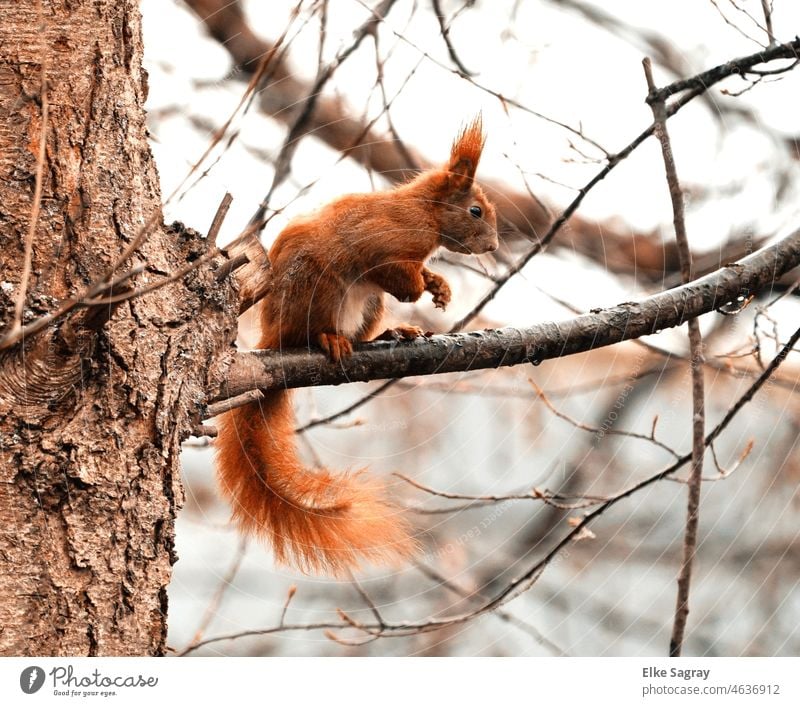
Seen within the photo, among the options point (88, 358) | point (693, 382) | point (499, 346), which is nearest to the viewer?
point (88, 358)

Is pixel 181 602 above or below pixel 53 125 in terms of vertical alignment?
below

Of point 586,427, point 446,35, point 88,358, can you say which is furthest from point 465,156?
point 88,358

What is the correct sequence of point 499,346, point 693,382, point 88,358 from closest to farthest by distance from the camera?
point 88,358 → point 499,346 → point 693,382

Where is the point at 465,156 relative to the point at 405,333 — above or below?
above

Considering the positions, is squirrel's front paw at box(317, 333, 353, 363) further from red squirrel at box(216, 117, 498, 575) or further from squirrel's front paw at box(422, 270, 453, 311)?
squirrel's front paw at box(422, 270, 453, 311)

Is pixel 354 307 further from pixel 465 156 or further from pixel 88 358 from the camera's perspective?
pixel 88 358

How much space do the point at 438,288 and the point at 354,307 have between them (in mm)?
108

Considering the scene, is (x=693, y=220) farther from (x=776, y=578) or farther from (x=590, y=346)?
(x=776, y=578)

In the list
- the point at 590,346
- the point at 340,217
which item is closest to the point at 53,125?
the point at 340,217

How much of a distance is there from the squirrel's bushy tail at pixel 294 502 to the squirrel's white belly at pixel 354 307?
117 mm

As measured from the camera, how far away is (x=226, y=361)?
2.62 ft

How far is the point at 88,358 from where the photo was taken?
693mm

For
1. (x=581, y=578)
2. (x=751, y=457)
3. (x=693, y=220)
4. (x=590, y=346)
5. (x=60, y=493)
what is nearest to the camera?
(x=60, y=493)
